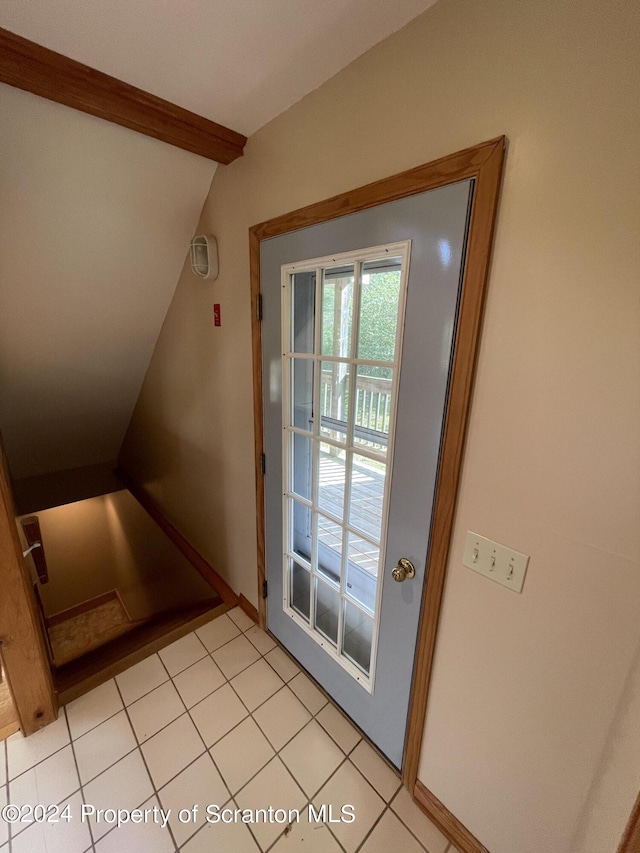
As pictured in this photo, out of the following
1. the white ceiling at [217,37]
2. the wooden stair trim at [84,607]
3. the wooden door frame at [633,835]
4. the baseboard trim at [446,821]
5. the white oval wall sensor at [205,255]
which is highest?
the white ceiling at [217,37]

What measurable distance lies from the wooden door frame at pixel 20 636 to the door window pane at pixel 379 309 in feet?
4.43

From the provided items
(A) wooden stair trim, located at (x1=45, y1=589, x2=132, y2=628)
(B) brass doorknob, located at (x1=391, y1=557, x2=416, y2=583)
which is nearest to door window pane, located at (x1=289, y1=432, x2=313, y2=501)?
(B) brass doorknob, located at (x1=391, y1=557, x2=416, y2=583)

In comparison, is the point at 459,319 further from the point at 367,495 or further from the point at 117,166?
the point at 117,166

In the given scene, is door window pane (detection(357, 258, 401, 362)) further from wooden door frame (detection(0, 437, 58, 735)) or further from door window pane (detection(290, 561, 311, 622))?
wooden door frame (detection(0, 437, 58, 735))

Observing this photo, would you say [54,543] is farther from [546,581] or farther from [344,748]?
[546,581]

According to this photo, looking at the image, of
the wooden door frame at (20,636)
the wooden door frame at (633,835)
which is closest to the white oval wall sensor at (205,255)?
the wooden door frame at (20,636)

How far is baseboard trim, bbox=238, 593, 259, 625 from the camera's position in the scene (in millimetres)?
1912

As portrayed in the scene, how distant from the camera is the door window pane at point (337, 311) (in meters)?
1.10

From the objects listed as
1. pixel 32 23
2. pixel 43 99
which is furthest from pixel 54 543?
pixel 32 23

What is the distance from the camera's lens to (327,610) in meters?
1.48

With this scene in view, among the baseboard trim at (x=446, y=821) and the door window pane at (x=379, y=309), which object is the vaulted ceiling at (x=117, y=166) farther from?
the baseboard trim at (x=446, y=821)

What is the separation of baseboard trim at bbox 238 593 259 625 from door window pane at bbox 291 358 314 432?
1215mm

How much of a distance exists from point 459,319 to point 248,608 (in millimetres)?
1913

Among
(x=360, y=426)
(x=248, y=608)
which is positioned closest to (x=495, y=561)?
(x=360, y=426)
